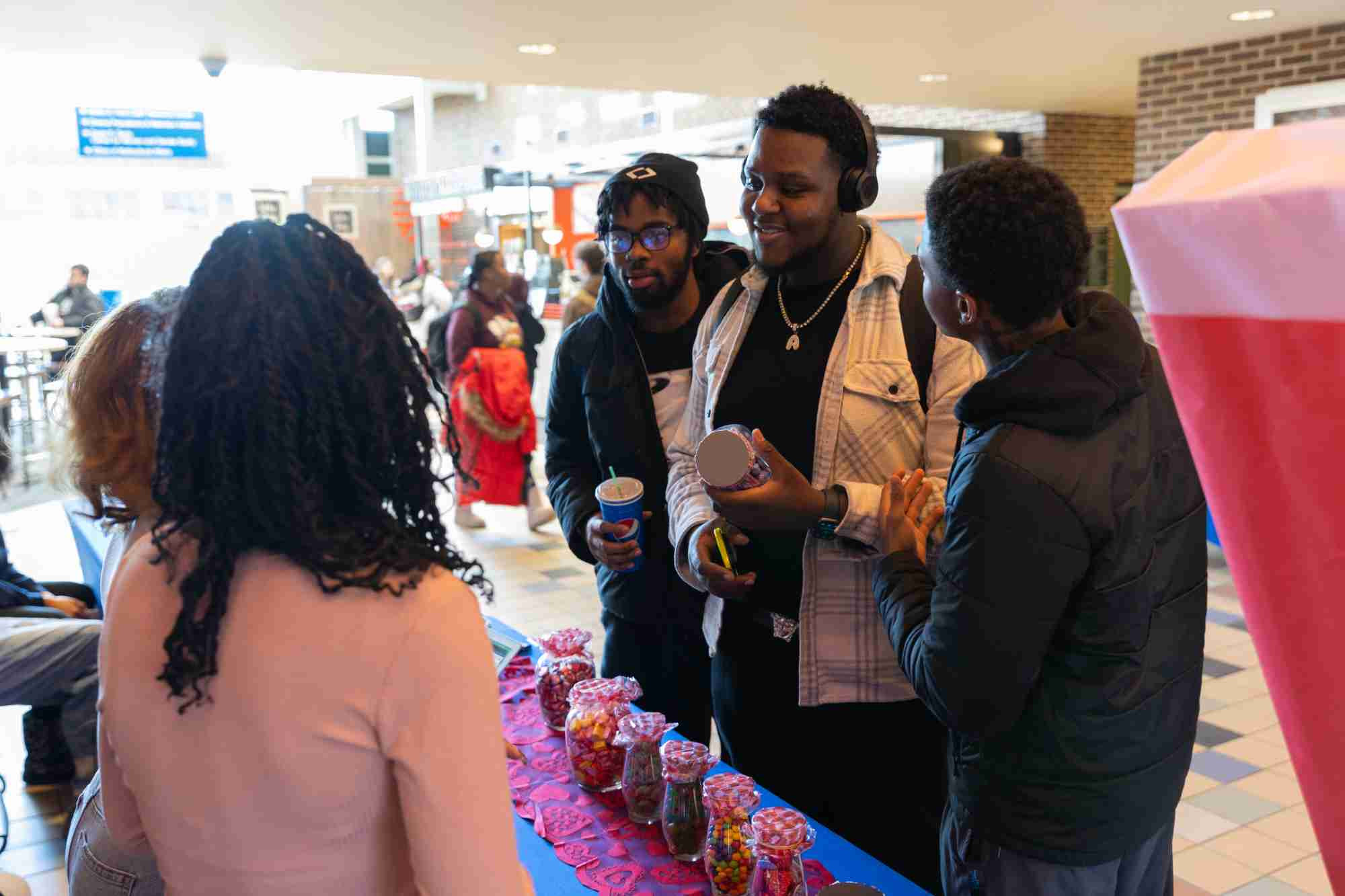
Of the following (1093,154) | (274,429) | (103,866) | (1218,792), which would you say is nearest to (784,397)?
(274,429)

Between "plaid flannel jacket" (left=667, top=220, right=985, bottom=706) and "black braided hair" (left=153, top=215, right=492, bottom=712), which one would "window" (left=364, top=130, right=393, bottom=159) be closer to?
"plaid flannel jacket" (left=667, top=220, right=985, bottom=706)

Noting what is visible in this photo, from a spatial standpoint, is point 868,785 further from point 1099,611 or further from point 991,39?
point 991,39

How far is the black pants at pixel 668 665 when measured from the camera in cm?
236

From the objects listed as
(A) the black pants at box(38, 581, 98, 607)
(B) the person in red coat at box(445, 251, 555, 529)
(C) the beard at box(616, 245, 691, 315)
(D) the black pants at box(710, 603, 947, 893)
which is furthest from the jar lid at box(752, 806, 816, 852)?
(B) the person in red coat at box(445, 251, 555, 529)

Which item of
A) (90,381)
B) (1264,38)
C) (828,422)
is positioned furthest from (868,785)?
(1264,38)

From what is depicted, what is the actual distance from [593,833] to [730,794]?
0.30 meters

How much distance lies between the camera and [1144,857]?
1424 millimetres

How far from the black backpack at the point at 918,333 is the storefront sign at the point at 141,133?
Answer: 1676 cm

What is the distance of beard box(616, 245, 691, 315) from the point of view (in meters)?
2.31

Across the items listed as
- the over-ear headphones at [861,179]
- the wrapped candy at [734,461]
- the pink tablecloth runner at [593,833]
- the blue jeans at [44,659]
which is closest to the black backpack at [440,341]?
the blue jeans at [44,659]

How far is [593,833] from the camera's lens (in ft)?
5.79

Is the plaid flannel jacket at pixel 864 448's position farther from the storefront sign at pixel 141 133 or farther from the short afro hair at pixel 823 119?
the storefront sign at pixel 141 133

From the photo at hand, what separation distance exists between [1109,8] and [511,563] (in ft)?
16.8

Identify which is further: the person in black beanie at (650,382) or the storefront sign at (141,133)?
the storefront sign at (141,133)
